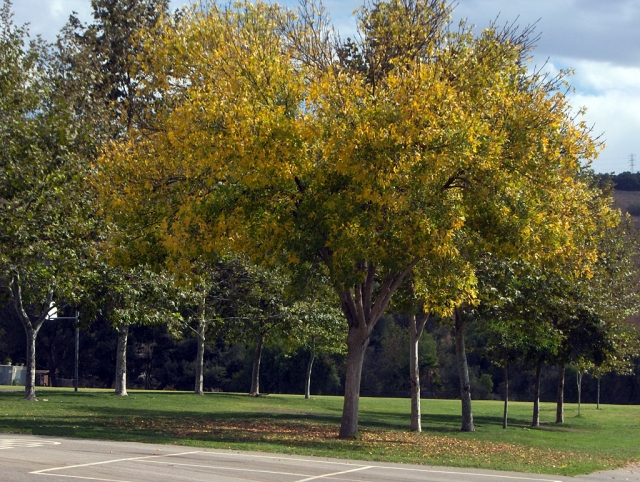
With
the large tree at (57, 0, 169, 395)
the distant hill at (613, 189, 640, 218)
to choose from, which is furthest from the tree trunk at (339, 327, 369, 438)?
the distant hill at (613, 189, 640, 218)

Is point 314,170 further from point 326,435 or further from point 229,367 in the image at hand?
point 229,367

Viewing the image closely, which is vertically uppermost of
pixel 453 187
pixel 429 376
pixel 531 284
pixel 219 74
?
pixel 219 74

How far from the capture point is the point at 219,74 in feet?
58.1

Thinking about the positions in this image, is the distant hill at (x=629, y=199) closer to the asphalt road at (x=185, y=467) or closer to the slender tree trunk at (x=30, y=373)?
the slender tree trunk at (x=30, y=373)

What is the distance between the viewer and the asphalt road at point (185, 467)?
11336 mm

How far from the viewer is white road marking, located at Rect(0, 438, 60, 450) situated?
14.1 metres

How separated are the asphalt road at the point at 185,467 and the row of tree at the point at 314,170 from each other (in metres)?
4.46

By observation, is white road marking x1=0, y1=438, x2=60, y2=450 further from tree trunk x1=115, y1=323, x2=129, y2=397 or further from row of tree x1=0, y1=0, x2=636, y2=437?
tree trunk x1=115, y1=323, x2=129, y2=397

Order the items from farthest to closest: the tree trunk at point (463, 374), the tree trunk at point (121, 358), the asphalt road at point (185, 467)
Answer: the tree trunk at point (121, 358)
the tree trunk at point (463, 374)
the asphalt road at point (185, 467)

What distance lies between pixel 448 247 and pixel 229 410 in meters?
17.5

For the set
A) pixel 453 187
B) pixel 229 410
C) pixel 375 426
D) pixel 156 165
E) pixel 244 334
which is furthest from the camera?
pixel 244 334

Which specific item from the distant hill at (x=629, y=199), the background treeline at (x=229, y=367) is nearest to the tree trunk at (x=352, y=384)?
the background treeline at (x=229, y=367)

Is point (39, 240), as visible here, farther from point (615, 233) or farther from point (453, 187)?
point (615, 233)

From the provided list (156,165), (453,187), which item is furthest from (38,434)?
(453,187)
